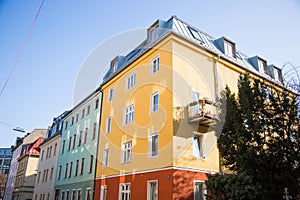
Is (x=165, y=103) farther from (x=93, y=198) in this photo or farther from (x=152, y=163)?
(x=93, y=198)

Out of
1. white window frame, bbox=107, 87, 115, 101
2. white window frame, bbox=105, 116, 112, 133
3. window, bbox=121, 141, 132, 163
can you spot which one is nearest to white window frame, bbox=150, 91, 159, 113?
window, bbox=121, 141, 132, 163

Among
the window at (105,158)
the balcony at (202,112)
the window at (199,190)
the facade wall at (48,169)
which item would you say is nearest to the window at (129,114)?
the window at (105,158)

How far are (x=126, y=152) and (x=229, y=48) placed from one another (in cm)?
1133

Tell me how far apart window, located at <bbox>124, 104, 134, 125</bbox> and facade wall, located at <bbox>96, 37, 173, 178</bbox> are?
25cm

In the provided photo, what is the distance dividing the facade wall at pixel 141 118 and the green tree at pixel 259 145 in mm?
3664

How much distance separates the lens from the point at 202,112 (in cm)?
1451

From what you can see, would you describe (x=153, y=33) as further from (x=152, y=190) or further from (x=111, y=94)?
(x=152, y=190)

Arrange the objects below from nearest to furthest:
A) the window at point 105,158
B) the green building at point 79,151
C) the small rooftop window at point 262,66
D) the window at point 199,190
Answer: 1. the window at point 199,190
2. the window at point 105,158
3. the small rooftop window at point 262,66
4. the green building at point 79,151

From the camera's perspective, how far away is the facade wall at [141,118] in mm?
15094

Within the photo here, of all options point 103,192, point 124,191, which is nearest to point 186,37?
point 124,191

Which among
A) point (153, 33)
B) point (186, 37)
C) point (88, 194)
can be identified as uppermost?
point (153, 33)

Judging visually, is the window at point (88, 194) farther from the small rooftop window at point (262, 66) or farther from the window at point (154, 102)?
the small rooftop window at point (262, 66)

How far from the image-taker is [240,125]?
1120cm

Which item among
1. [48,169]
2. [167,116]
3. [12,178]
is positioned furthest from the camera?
[12,178]
